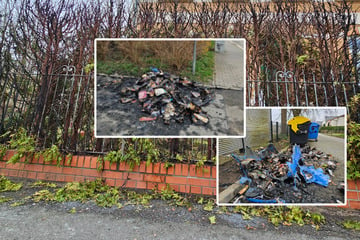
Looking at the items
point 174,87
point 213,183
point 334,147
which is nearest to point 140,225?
point 213,183

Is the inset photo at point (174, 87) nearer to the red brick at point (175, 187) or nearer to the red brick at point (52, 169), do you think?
the red brick at point (175, 187)

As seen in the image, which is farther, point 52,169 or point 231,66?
point 52,169

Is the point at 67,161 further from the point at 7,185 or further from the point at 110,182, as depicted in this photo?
the point at 7,185

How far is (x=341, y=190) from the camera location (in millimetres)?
1675

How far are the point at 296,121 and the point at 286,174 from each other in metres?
0.41

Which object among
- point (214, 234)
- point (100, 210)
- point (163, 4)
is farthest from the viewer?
point (163, 4)

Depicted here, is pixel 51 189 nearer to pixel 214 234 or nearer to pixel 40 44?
pixel 214 234

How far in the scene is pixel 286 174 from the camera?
1.65 metres

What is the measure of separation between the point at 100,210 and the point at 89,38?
2520mm

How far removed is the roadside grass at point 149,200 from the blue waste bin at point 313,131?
1.02 metres

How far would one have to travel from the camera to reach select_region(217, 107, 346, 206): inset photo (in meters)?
1.56

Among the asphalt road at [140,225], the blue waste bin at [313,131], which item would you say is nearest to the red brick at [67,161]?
the asphalt road at [140,225]

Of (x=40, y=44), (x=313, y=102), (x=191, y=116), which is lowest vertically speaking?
(x=191, y=116)

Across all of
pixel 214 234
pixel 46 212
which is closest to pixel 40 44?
pixel 46 212
